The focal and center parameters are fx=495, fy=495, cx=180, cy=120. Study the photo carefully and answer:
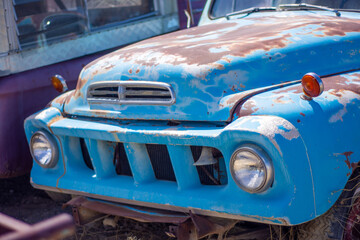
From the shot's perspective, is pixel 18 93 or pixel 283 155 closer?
pixel 283 155

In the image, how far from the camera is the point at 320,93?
236 cm

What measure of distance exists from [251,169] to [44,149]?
1.55 metres

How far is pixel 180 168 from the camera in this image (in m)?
2.57

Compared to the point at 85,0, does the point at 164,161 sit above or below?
below

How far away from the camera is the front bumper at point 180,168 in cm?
220

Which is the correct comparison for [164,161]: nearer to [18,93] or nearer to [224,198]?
[224,198]

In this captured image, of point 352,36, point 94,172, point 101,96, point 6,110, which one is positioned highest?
point 352,36

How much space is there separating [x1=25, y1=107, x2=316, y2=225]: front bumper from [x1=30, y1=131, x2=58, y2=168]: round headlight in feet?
0.14

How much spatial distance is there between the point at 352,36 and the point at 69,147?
1860 mm

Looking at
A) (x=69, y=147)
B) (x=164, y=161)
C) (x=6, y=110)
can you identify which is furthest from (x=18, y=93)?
(x=164, y=161)

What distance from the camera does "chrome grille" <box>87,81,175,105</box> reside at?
2.67m

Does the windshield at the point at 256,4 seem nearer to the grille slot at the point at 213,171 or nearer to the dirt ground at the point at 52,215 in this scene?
the grille slot at the point at 213,171

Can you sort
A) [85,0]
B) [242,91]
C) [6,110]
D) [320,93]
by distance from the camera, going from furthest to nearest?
[85,0], [6,110], [242,91], [320,93]

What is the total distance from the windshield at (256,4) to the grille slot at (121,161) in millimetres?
1635
